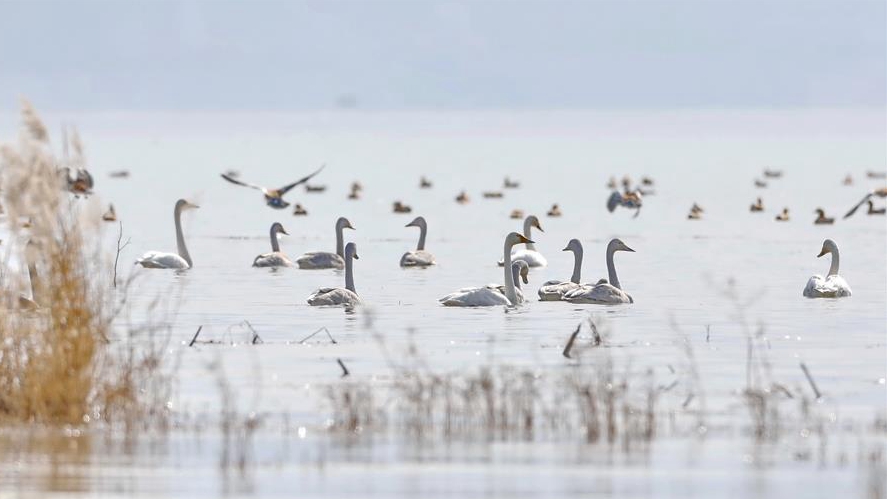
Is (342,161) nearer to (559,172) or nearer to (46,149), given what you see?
(559,172)

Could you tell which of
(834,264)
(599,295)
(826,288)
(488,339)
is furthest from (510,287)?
(834,264)

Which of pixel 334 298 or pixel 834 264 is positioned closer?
pixel 334 298

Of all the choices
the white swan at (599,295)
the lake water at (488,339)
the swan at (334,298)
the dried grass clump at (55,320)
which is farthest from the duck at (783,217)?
the dried grass clump at (55,320)

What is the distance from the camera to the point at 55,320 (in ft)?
41.3

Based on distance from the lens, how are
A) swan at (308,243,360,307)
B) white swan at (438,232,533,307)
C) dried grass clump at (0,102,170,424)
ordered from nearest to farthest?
dried grass clump at (0,102,170,424) < white swan at (438,232,533,307) < swan at (308,243,360,307)

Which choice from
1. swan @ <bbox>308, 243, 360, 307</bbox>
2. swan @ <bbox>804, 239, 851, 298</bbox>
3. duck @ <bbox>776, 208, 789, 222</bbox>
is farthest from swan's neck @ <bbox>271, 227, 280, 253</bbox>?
duck @ <bbox>776, 208, 789, 222</bbox>

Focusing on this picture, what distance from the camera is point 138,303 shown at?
78.5 feet

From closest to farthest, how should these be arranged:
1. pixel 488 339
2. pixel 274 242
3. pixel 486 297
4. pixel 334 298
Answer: pixel 488 339 → pixel 486 297 → pixel 334 298 → pixel 274 242

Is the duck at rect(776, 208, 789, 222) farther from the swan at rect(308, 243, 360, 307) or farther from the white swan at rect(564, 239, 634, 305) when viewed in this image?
the swan at rect(308, 243, 360, 307)

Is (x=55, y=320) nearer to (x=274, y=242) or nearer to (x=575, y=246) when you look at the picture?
(x=575, y=246)

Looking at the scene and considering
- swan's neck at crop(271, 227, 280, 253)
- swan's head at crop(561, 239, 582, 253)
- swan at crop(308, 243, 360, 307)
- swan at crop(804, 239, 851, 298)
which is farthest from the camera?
swan's neck at crop(271, 227, 280, 253)

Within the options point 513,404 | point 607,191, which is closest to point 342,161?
point 607,191

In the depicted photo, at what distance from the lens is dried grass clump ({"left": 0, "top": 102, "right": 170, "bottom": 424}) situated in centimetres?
1239

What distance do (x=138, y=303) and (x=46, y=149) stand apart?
448 inches
